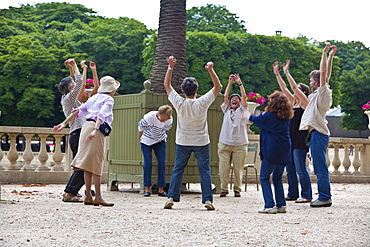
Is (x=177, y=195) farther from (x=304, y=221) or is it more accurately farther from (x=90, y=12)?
(x=90, y=12)

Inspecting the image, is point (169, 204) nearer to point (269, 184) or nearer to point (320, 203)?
point (269, 184)

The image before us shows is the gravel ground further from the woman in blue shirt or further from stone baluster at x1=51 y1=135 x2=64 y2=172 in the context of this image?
stone baluster at x1=51 y1=135 x2=64 y2=172

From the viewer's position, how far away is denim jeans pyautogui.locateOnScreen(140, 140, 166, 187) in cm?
1112

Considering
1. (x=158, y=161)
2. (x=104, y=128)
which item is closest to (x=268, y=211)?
(x=104, y=128)

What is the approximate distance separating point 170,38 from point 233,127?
335 centimetres

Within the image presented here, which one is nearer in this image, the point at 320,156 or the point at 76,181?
the point at 320,156

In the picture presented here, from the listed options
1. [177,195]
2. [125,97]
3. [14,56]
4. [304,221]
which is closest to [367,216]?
[304,221]

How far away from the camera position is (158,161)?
11.2 metres

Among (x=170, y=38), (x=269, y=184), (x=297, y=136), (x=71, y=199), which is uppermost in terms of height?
(x=170, y=38)

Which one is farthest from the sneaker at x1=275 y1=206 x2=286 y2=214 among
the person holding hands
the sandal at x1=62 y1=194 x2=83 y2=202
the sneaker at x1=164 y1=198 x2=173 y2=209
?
the sandal at x1=62 y1=194 x2=83 y2=202

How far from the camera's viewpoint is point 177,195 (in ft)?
29.0

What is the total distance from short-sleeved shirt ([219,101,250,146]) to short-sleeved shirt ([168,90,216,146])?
7.78 feet

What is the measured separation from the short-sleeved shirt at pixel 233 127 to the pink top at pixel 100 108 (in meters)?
2.96

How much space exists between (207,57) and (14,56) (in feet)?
46.2
